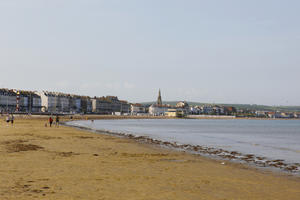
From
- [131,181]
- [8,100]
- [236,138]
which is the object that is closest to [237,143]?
[236,138]

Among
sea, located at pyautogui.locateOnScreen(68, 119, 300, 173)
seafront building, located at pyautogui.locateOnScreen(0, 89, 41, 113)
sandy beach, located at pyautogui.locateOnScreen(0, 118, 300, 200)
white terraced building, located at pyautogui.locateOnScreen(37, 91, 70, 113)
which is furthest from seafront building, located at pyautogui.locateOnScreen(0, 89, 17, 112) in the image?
sandy beach, located at pyautogui.locateOnScreen(0, 118, 300, 200)

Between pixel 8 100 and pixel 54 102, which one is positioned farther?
pixel 54 102

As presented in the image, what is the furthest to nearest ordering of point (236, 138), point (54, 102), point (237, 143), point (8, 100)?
point (54, 102) < point (8, 100) < point (236, 138) < point (237, 143)

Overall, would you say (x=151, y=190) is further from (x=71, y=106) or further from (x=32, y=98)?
(x=71, y=106)

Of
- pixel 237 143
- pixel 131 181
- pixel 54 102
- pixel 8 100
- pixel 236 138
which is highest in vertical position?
pixel 8 100

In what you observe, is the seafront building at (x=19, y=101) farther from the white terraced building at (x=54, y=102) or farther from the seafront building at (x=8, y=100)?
the white terraced building at (x=54, y=102)

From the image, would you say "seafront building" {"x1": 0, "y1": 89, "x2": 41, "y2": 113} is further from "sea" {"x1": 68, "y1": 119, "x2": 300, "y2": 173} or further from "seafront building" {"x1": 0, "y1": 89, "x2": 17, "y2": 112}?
"sea" {"x1": 68, "y1": 119, "x2": 300, "y2": 173}

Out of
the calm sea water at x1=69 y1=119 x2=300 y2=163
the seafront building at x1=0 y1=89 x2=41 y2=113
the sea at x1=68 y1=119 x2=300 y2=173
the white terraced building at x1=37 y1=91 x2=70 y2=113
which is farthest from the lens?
the white terraced building at x1=37 y1=91 x2=70 y2=113

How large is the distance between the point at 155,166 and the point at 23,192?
249 inches

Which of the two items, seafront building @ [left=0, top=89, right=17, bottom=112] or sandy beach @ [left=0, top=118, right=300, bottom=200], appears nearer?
sandy beach @ [left=0, top=118, right=300, bottom=200]

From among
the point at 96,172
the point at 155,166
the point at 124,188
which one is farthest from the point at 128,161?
the point at 124,188

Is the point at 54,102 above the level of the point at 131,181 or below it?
above

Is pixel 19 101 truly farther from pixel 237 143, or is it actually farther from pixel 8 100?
pixel 237 143

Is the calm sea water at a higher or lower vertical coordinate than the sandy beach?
lower
